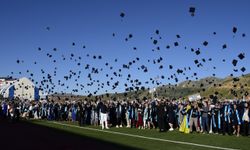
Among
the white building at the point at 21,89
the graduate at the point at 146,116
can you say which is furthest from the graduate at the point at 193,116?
the white building at the point at 21,89

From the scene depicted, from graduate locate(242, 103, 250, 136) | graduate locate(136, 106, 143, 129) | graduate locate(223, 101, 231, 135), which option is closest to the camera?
graduate locate(242, 103, 250, 136)

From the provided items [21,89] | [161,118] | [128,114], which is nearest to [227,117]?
[161,118]

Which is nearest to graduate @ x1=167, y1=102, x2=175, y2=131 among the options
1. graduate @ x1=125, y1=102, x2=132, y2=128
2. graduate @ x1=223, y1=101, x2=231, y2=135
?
graduate @ x1=125, y1=102, x2=132, y2=128

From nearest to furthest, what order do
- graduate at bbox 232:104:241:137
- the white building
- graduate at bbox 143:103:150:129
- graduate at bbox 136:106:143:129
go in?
1. graduate at bbox 232:104:241:137
2. graduate at bbox 143:103:150:129
3. graduate at bbox 136:106:143:129
4. the white building

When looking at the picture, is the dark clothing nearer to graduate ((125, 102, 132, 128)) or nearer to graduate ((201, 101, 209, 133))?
graduate ((201, 101, 209, 133))

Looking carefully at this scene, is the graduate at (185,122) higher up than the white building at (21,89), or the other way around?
the white building at (21,89)

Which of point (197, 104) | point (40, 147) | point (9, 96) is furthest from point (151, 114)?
point (9, 96)

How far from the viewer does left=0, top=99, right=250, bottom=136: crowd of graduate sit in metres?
25.3

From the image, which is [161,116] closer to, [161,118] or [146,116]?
[161,118]

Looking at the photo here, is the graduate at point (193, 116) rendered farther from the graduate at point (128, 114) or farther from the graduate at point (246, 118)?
the graduate at point (128, 114)

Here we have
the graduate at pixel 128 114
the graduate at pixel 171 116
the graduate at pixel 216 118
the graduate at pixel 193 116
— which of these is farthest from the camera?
the graduate at pixel 128 114

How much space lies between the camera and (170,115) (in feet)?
94.6

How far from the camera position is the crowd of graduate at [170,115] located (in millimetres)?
25281

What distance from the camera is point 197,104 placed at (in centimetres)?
2733
